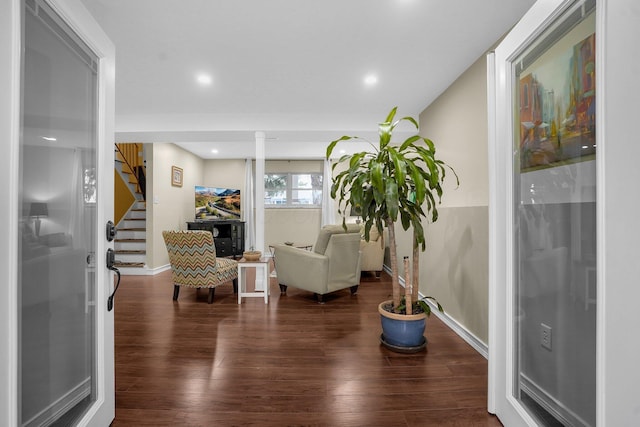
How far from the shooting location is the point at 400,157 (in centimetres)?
219

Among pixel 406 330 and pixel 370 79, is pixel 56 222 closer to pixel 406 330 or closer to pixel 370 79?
pixel 406 330

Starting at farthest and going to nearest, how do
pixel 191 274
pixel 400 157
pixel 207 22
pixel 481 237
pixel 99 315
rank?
pixel 191 274
pixel 481 237
pixel 400 157
pixel 207 22
pixel 99 315

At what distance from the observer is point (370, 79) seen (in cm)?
290

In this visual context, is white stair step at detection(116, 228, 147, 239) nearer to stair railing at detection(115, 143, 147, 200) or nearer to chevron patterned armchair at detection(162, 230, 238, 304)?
stair railing at detection(115, 143, 147, 200)

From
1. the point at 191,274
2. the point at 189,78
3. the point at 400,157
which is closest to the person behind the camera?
the point at 400,157

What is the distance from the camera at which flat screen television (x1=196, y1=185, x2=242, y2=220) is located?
6707 millimetres

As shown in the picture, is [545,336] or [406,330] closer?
[545,336]

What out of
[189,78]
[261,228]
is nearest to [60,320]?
[189,78]

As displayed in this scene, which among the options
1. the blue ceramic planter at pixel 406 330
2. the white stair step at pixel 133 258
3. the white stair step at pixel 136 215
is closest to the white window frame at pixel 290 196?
the white stair step at pixel 136 215

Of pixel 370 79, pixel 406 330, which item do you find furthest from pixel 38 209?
pixel 370 79

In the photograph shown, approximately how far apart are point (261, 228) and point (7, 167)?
3376mm

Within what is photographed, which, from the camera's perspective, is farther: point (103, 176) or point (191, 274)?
point (191, 274)

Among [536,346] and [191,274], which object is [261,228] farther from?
[536,346]

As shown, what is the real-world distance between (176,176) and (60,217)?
501 centimetres
